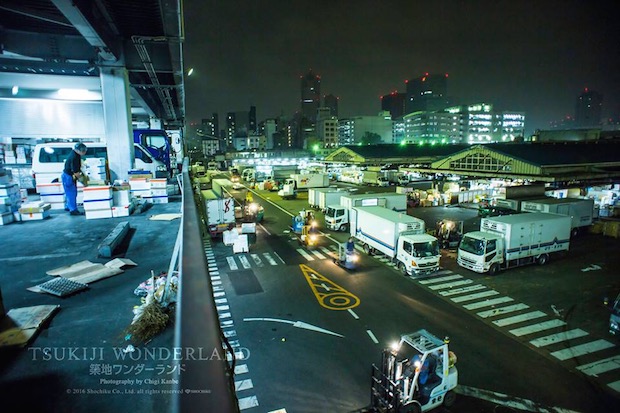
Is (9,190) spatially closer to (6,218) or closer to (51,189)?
(6,218)

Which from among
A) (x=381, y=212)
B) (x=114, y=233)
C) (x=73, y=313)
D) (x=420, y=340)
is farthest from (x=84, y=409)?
(x=381, y=212)

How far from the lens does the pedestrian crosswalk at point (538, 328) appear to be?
35.9 feet

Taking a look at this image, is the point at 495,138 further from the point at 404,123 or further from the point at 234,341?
the point at 234,341

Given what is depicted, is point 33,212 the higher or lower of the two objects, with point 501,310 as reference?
higher

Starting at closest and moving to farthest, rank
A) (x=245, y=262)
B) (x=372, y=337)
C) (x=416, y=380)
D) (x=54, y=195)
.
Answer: (x=416, y=380)
(x=54, y=195)
(x=372, y=337)
(x=245, y=262)

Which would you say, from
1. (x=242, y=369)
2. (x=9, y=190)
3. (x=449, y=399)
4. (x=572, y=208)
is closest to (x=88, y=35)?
(x=9, y=190)

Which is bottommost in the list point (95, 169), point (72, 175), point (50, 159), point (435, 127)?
point (72, 175)

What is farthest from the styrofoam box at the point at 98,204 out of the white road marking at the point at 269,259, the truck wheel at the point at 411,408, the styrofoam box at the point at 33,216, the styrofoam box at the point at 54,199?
the white road marking at the point at 269,259

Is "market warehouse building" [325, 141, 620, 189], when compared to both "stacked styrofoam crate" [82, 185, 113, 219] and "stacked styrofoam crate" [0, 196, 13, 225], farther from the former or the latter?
"stacked styrofoam crate" [0, 196, 13, 225]

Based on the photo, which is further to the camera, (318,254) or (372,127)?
(372,127)

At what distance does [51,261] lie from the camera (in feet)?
21.0

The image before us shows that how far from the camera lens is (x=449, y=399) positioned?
9.11 meters

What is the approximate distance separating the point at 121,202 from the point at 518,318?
15947mm

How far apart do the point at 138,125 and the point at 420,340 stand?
4188cm
